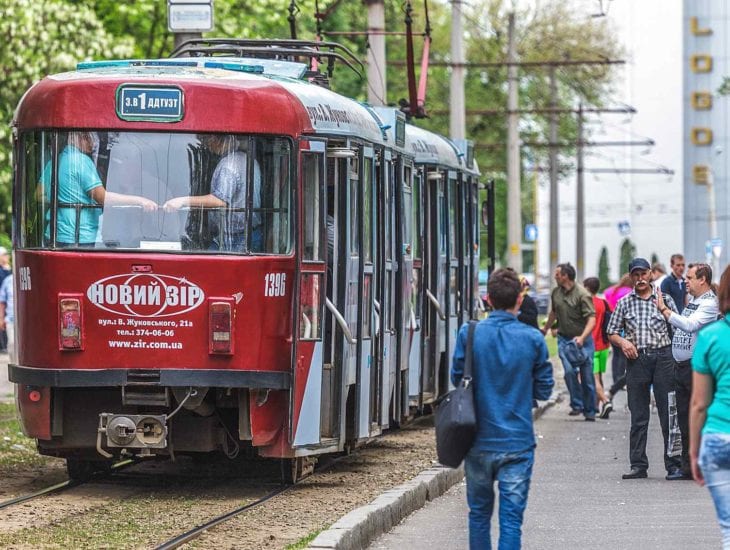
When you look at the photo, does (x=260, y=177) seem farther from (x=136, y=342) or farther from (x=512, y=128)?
(x=512, y=128)

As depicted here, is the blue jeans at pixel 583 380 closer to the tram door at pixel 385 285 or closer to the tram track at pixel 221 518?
the tram door at pixel 385 285

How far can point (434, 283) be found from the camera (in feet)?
61.0

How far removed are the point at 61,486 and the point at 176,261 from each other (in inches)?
89.3

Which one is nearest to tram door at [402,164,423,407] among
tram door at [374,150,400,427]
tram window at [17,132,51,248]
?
tram door at [374,150,400,427]

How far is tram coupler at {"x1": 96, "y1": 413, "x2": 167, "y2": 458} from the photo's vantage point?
1233cm

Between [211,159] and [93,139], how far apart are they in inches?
32.1

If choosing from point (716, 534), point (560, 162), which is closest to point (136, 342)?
point (716, 534)

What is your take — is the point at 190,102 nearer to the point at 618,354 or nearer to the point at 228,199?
the point at 228,199

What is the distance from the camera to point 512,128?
39.5 metres

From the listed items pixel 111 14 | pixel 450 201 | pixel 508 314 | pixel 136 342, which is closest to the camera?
pixel 508 314

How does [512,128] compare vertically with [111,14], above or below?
below

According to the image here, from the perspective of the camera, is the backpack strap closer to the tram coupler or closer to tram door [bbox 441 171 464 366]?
the tram coupler

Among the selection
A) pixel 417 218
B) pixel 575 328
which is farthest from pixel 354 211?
pixel 575 328

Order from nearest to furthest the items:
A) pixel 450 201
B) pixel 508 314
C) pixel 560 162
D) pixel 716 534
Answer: pixel 508 314 → pixel 716 534 → pixel 450 201 → pixel 560 162
